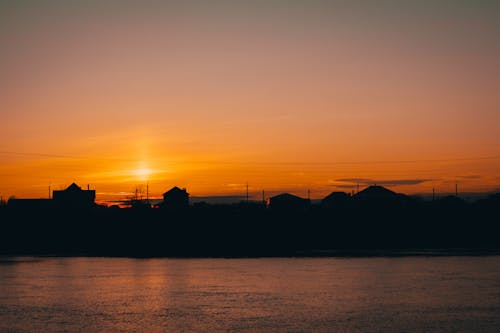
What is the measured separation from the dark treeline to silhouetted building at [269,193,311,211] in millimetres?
44312

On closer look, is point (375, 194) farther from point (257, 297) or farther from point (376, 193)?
point (257, 297)

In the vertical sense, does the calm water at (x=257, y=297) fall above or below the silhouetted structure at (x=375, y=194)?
below

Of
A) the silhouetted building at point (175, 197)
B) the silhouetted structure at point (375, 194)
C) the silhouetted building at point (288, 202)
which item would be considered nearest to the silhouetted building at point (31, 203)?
the silhouetted building at point (175, 197)

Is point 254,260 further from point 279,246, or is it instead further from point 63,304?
point 63,304

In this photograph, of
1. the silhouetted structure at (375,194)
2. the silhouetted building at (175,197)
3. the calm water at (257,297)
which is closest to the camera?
the calm water at (257,297)

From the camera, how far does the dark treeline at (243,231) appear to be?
13675 cm

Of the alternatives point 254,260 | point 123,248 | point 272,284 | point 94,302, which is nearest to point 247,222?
point 123,248

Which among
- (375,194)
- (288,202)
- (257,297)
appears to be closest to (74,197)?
(288,202)

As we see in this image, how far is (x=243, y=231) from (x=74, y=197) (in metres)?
62.7

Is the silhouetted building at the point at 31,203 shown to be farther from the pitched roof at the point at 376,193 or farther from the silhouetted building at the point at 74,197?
the pitched roof at the point at 376,193

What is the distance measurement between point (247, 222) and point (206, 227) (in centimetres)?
870

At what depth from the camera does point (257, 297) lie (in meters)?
58.3

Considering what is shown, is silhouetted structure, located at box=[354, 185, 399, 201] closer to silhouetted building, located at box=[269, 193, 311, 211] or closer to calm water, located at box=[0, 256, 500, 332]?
silhouetted building, located at box=[269, 193, 311, 211]

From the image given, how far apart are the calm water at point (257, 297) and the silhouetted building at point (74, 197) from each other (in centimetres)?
8698
